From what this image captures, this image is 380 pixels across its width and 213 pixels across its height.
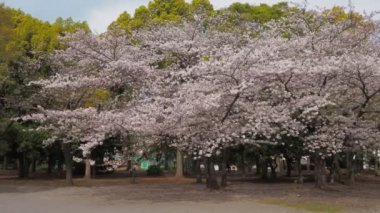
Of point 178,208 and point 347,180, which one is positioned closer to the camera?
point 178,208

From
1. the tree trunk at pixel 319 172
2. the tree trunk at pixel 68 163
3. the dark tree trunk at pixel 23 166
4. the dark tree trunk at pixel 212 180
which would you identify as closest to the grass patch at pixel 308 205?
the dark tree trunk at pixel 212 180

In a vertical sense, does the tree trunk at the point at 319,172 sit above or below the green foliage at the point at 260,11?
below

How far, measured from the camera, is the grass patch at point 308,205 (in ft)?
43.7

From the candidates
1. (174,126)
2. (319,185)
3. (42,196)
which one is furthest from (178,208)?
(319,185)

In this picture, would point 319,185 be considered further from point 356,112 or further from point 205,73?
point 205,73

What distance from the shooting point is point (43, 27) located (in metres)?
28.5

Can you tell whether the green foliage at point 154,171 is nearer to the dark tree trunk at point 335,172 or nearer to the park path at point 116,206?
the dark tree trunk at point 335,172

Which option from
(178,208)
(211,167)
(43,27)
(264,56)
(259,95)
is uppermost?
(43,27)

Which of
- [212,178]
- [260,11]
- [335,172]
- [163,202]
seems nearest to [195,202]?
[163,202]

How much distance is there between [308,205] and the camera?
14.2m

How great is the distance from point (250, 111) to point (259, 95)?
3.78ft

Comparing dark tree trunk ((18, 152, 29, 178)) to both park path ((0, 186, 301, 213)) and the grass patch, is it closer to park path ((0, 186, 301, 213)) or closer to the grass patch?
park path ((0, 186, 301, 213))

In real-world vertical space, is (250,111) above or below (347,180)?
above

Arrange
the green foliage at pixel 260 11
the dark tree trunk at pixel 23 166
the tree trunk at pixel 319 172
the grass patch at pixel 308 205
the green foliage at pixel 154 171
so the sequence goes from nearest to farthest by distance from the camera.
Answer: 1. the grass patch at pixel 308 205
2. the tree trunk at pixel 319 172
3. the green foliage at pixel 260 11
4. the dark tree trunk at pixel 23 166
5. the green foliage at pixel 154 171
